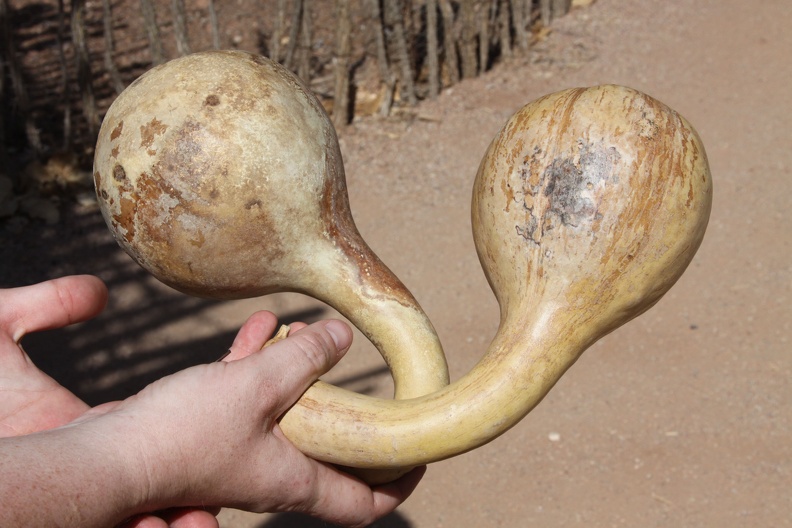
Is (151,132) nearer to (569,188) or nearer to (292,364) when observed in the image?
(292,364)

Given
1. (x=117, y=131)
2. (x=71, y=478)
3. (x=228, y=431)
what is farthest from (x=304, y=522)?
(x=117, y=131)

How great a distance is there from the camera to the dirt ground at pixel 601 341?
380cm

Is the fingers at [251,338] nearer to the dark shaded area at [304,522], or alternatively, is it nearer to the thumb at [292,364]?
the thumb at [292,364]

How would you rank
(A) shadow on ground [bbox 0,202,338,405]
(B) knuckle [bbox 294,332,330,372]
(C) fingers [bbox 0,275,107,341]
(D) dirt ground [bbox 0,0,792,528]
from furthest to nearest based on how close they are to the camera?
1. (A) shadow on ground [bbox 0,202,338,405]
2. (D) dirt ground [bbox 0,0,792,528]
3. (C) fingers [bbox 0,275,107,341]
4. (B) knuckle [bbox 294,332,330,372]

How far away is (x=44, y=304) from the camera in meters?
1.97

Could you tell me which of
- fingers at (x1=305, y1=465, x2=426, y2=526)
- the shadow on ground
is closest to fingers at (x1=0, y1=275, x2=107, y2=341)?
fingers at (x1=305, y1=465, x2=426, y2=526)

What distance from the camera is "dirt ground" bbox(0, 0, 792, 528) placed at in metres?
3.80

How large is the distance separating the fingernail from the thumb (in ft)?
0.11

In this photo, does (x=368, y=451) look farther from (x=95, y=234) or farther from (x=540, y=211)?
(x=95, y=234)

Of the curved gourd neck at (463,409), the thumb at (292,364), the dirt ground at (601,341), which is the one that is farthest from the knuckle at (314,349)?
the dirt ground at (601,341)

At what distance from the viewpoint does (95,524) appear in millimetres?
1468

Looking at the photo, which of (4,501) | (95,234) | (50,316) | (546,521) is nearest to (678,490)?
(546,521)

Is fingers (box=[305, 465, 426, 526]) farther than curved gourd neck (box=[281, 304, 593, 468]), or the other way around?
fingers (box=[305, 465, 426, 526])

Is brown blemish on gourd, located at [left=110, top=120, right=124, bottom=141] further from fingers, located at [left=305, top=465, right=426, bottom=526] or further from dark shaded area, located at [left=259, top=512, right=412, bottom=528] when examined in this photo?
dark shaded area, located at [left=259, top=512, right=412, bottom=528]
